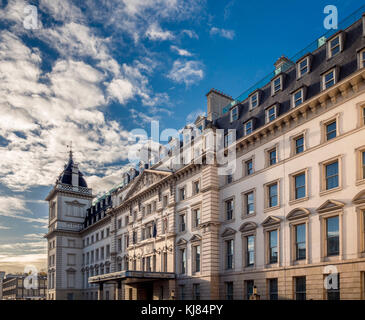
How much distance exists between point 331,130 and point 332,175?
308 centimetres

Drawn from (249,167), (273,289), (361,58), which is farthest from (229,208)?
(361,58)

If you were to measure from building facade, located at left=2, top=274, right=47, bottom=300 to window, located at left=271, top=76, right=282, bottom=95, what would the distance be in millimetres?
108280

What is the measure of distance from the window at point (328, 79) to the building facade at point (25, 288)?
114 m

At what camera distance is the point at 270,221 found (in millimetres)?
31031

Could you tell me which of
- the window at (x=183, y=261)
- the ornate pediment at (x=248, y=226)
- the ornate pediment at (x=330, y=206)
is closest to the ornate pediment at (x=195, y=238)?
the window at (x=183, y=261)

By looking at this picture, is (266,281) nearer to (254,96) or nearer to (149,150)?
(254,96)

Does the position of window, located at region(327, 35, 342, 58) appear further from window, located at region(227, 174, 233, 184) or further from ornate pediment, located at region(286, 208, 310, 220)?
window, located at region(227, 174, 233, 184)

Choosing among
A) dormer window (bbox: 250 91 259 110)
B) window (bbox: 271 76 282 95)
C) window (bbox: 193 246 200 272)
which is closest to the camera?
window (bbox: 271 76 282 95)

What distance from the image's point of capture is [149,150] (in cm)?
5797

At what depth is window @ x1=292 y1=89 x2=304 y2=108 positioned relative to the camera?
3010 cm

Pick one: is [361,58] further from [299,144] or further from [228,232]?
[228,232]

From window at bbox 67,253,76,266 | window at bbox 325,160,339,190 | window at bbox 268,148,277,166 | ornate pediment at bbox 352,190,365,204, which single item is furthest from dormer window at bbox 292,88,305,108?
window at bbox 67,253,76,266
